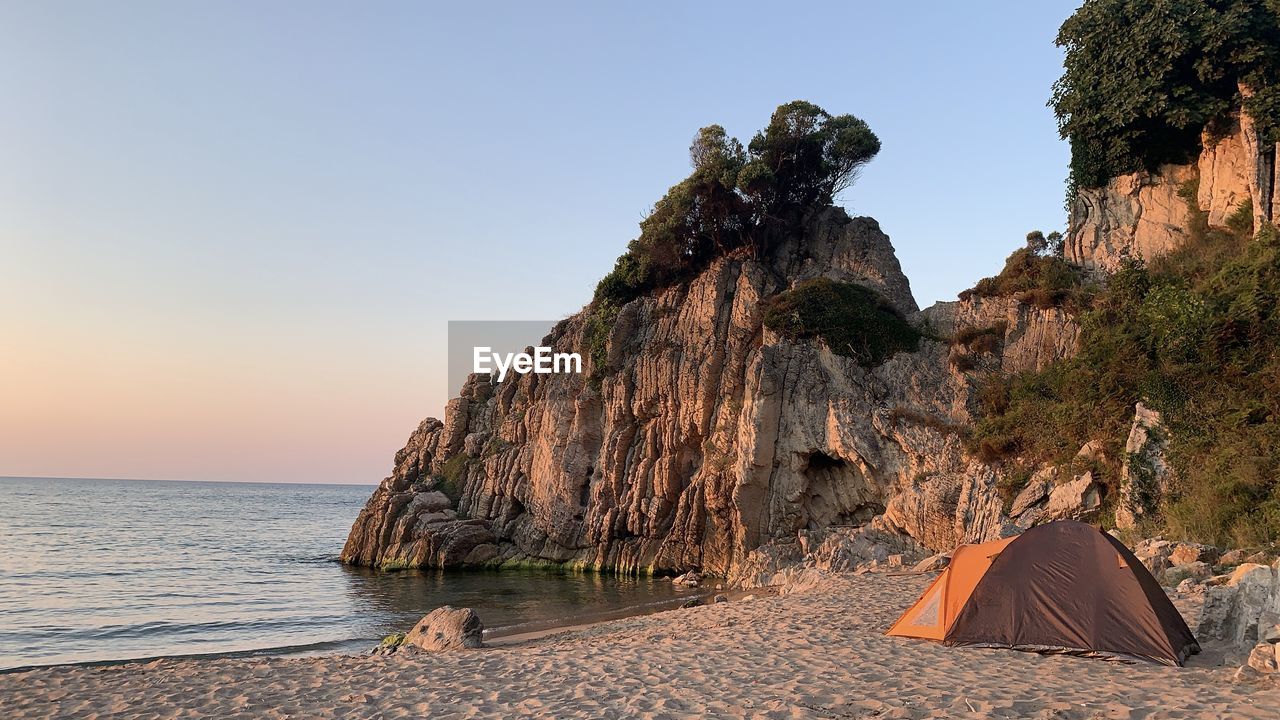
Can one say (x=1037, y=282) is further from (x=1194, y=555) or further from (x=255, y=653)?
(x=255, y=653)

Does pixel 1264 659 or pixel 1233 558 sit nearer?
pixel 1264 659

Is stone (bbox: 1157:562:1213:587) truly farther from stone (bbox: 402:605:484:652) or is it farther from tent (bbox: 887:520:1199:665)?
stone (bbox: 402:605:484:652)

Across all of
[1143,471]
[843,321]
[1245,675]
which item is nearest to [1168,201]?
[843,321]

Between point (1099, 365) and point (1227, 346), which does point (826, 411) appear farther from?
point (1227, 346)

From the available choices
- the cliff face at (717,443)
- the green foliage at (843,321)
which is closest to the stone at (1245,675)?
the cliff face at (717,443)

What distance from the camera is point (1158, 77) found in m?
27.0

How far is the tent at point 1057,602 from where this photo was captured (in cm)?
1040

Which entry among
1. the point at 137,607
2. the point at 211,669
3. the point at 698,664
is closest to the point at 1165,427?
the point at 698,664

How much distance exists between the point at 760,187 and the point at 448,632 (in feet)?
86.1

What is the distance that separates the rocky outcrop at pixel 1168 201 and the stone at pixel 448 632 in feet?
83.9

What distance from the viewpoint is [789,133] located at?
37.0 metres

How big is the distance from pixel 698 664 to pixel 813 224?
2833cm

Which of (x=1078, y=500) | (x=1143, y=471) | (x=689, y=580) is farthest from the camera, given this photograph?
(x=689, y=580)

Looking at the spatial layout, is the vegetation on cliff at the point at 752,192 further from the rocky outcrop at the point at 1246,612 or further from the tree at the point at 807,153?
the rocky outcrop at the point at 1246,612
